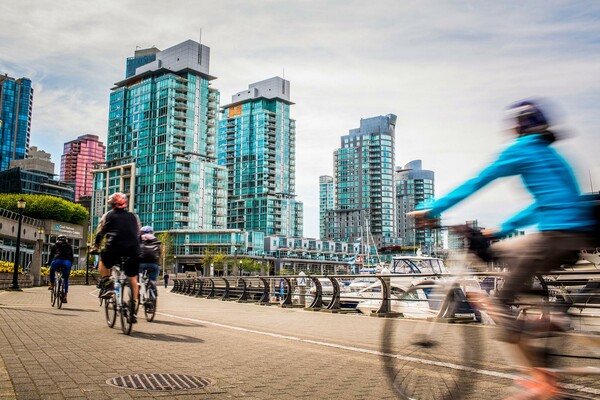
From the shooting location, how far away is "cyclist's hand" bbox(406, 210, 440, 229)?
13.3 ft

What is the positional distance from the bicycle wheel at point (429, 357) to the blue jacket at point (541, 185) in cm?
84

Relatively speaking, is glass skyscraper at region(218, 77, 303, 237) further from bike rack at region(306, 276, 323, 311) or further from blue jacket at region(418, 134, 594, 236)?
blue jacket at region(418, 134, 594, 236)

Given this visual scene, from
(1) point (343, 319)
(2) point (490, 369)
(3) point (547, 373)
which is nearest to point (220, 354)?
(2) point (490, 369)

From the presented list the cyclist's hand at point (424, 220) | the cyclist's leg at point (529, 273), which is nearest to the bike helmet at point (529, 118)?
the cyclist's leg at point (529, 273)

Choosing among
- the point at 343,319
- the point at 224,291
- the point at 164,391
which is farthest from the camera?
the point at 224,291

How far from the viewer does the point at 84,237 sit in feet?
326

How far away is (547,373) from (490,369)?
247 cm

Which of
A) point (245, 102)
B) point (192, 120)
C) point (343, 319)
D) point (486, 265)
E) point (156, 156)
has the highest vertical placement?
point (245, 102)

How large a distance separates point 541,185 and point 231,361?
4.04 metres

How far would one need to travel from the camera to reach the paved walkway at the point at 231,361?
4246 mm

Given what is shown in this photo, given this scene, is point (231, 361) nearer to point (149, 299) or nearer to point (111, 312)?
point (111, 312)

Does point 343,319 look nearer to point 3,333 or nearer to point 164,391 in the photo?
point 3,333

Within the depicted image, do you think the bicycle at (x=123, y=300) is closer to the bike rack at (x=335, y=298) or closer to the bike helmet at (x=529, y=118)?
the bike helmet at (x=529, y=118)

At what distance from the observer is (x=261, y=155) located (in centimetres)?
18725
